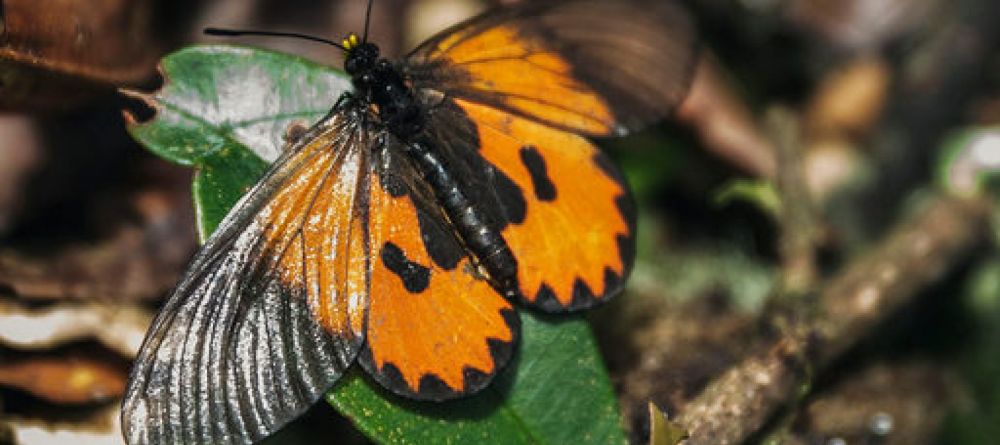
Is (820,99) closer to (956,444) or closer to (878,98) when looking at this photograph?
(878,98)

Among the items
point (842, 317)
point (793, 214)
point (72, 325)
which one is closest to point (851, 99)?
point (793, 214)

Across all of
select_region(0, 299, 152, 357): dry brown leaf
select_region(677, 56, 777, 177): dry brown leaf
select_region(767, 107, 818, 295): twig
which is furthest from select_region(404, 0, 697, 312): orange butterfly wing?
select_region(0, 299, 152, 357): dry brown leaf

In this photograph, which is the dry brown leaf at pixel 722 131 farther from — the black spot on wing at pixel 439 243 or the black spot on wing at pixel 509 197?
the black spot on wing at pixel 439 243

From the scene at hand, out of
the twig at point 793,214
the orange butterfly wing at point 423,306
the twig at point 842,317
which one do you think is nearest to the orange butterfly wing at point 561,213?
the orange butterfly wing at point 423,306

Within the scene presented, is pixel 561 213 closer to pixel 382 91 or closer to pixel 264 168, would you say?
pixel 382 91

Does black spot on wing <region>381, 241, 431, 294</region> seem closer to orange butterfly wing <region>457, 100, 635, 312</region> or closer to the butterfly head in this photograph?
orange butterfly wing <region>457, 100, 635, 312</region>

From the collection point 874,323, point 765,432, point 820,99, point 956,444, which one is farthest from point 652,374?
point 820,99
